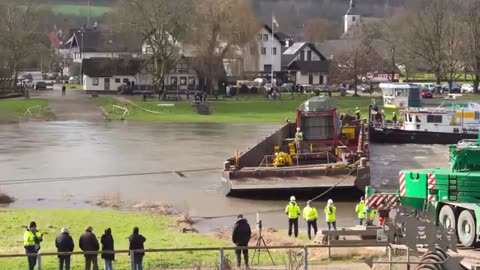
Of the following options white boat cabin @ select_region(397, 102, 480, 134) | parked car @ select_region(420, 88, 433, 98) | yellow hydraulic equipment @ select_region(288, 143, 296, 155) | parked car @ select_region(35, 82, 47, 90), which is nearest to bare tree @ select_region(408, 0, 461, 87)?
parked car @ select_region(420, 88, 433, 98)

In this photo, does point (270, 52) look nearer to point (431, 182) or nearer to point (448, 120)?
point (448, 120)

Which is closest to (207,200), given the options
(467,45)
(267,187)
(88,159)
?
(267,187)

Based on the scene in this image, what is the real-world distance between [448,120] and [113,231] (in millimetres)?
37569

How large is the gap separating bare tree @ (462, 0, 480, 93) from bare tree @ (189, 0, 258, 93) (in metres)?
25.3

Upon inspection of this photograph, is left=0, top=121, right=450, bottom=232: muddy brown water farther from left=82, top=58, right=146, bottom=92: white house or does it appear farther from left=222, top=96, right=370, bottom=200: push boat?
left=82, top=58, right=146, bottom=92: white house

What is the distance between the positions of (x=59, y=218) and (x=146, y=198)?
6.53 m

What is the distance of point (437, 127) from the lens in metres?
57.5

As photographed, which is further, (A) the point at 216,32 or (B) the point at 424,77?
(B) the point at 424,77

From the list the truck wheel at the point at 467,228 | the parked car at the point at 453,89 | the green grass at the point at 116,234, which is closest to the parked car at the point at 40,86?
the parked car at the point at 453,89

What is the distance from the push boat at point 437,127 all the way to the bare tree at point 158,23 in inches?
1331

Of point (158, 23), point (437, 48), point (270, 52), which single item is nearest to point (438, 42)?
point (437, 48)

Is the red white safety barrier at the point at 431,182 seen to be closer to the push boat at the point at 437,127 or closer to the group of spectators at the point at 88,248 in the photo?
the group of spectators at the point at 88,248

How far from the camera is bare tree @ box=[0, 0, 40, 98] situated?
3529 inches

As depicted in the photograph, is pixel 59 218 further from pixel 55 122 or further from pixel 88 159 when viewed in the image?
pixel 55 122
